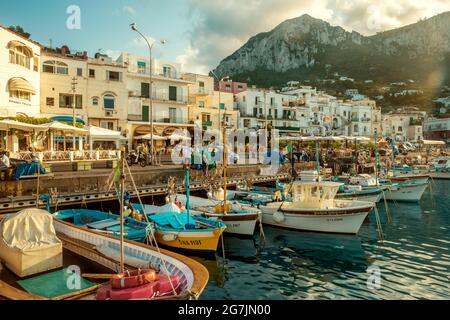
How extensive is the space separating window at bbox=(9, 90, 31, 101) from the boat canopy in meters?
28.2

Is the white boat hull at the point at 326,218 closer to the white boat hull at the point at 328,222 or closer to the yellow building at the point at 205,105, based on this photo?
the white boat hull at the point at 328,222

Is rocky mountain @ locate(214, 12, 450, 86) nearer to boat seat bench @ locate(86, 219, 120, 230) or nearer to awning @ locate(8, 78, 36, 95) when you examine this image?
awning @ locate(8, 78, 36, 95)

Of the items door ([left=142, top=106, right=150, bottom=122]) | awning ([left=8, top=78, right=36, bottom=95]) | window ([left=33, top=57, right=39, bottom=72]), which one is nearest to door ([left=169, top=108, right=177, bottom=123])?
door ([left=142, top=106, right=150, bottom=122])

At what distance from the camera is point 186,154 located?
32875 millimetres

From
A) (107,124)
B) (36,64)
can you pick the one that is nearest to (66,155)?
(107,124)

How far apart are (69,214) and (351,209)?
16.1 m

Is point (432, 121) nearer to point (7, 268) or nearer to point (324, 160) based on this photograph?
point (324, 160)

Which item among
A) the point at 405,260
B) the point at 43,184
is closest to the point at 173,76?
the point at 43,184

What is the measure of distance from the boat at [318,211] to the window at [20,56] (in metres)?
28.0

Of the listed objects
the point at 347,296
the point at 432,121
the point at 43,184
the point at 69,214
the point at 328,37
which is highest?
the point at 328,37

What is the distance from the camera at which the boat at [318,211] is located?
19.9 m

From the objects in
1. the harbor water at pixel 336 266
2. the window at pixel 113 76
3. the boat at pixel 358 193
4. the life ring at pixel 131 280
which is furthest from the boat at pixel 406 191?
the window at pixel 113 76
